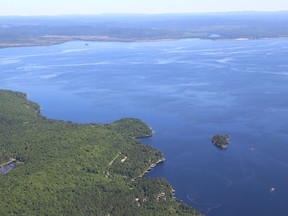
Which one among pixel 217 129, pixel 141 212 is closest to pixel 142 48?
pixel 217 129

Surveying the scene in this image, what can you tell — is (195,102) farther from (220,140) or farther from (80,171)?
(80,171)

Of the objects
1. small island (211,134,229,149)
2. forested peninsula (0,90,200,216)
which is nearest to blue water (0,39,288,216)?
small island (211,134,229,149)

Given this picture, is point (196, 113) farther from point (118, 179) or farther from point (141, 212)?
point (141, 212)

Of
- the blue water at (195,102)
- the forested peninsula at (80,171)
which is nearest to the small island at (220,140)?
the blue water at (195,102)

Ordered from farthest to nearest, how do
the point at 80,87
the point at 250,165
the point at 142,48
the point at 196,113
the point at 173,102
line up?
the point at 142,48 → the point at 80,87 → the point at 173,102 → the point at 196,113 → the point at 250,165

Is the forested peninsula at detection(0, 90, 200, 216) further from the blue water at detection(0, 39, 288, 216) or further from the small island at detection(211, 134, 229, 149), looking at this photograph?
the small island at detection(211, 134, 229, 149)

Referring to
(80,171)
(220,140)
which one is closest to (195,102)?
(220,140)
